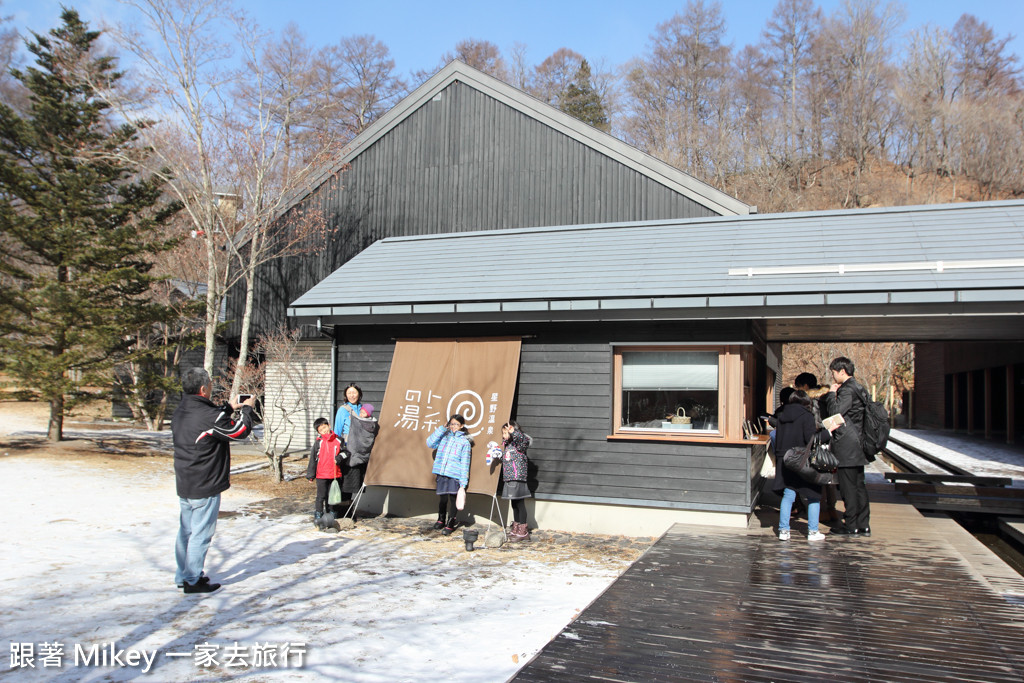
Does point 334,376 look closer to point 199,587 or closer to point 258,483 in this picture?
point 258,483

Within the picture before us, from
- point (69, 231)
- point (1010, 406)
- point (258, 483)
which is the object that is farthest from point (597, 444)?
point (1010, 406)

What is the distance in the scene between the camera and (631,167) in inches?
567

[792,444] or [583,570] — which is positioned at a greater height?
[792,444]

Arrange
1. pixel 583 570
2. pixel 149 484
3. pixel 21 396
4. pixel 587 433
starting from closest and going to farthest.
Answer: pixel 583 570 → pixel 587 433 → pixel 149 484 → pixel 21 396

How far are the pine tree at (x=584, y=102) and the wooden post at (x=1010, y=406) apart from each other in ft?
85.9

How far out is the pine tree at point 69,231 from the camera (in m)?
14.2

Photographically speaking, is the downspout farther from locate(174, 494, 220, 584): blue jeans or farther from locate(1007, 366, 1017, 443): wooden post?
locate(1007, 366, 1017, 443): wooden post

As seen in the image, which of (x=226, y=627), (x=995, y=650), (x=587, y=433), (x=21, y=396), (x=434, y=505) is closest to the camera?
(x=995, y=650)

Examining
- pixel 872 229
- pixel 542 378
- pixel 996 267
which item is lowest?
pixel 542 378

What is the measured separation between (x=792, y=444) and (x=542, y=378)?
10.8 feet

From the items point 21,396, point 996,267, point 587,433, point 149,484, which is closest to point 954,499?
point 996,267

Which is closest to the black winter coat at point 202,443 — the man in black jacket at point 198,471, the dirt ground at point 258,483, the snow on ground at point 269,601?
the man in black jacket at point 198,471

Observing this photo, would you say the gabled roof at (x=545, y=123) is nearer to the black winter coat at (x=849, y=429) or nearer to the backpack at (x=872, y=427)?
the black winter coat at (x=849, y=429)

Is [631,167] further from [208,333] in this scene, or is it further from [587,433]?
[208,333]
